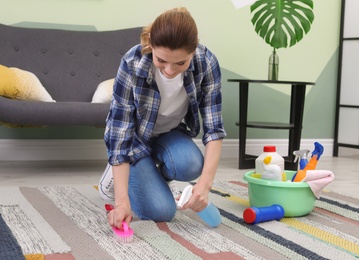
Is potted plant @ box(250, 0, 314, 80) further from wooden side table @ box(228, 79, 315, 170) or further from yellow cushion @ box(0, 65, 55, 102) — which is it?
yellow cushion @ box(0, 65, 55, 102)

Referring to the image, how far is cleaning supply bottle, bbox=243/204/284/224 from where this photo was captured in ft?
A: 5.57

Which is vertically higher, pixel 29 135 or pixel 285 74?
pixel 285 74

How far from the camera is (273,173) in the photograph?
5.92ft

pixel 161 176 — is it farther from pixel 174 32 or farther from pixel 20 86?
pixel 20 86

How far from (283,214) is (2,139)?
2.03 m

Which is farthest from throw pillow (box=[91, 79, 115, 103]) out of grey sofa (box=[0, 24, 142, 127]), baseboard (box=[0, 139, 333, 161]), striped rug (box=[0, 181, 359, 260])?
striped rug (box=[0, 181, 359, 260])

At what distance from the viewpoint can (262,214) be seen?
5.64 feet

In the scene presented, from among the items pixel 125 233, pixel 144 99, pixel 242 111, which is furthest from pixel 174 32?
pixel 242 111

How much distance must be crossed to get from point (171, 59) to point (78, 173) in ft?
5.26

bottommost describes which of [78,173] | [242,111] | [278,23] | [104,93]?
[78,173]

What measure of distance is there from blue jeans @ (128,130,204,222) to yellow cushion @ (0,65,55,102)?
1.22 m

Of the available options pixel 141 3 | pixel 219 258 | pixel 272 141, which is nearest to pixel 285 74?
pixel 272 141

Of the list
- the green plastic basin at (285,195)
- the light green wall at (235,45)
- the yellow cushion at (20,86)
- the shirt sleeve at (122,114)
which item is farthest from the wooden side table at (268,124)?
the shirt sleeve at (122,114)

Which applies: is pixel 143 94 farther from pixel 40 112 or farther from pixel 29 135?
pixel 29 135
